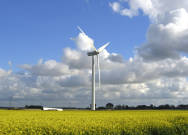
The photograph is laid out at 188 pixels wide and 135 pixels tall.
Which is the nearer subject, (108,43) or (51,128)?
(51,128)

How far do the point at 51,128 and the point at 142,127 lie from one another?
9.03 meters

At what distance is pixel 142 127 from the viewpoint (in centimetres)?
2355

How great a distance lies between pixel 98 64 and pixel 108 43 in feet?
49.0

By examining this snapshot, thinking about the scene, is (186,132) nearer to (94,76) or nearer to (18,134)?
(18,134)

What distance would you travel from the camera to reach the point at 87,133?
1998cm

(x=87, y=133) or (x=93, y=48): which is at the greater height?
(x=93, y=48)

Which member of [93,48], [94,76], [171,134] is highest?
[93,48]

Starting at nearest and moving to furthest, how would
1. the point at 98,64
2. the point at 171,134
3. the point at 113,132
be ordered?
the point at 113,132
the point at 171,134
the point at 98,64

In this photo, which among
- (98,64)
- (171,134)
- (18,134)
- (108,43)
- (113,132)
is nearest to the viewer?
(18,134)

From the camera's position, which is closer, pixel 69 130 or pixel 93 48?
pixel 69 130

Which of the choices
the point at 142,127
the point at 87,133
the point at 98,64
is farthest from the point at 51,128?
the point at 98,64

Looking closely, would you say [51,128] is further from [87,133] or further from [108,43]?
[108,43]

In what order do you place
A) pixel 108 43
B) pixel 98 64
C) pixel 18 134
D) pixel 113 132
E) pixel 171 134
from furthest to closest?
1. pixel 108 43
2. pixel 98 64
3. pixel 171 134
4. pixel 113 132
5. pixel 18 134

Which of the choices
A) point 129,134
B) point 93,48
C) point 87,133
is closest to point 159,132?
point 129,134
